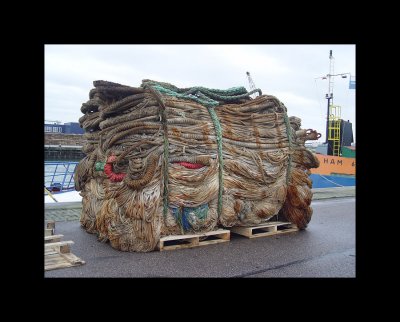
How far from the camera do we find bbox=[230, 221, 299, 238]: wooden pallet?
5973mm

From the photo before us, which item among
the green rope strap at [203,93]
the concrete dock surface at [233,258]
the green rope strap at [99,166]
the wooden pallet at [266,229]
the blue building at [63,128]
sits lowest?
the concrete dock surface at [233,258]

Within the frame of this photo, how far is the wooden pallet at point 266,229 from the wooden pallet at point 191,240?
41 cm

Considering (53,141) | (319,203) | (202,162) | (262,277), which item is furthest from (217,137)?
(53,141)

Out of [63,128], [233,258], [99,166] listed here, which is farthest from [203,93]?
[63,128]

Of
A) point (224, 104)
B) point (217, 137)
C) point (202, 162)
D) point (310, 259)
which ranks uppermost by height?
point (224, 104)

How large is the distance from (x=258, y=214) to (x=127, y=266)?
2.61 metres

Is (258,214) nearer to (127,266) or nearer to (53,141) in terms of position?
(127,266)

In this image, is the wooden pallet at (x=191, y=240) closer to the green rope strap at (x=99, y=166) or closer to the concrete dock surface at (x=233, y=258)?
the concrete dock surface at (x=233, y=258)

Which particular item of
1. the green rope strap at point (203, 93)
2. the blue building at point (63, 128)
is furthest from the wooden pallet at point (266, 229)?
the blue building at point (63, 128)

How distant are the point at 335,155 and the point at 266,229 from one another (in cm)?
1508

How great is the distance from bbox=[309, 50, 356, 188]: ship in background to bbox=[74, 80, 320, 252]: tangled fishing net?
1129 cm

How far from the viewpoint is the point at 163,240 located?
495 cm

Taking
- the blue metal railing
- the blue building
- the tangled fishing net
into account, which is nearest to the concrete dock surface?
the tangled fishing net

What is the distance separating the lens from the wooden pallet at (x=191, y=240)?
16.4ft
